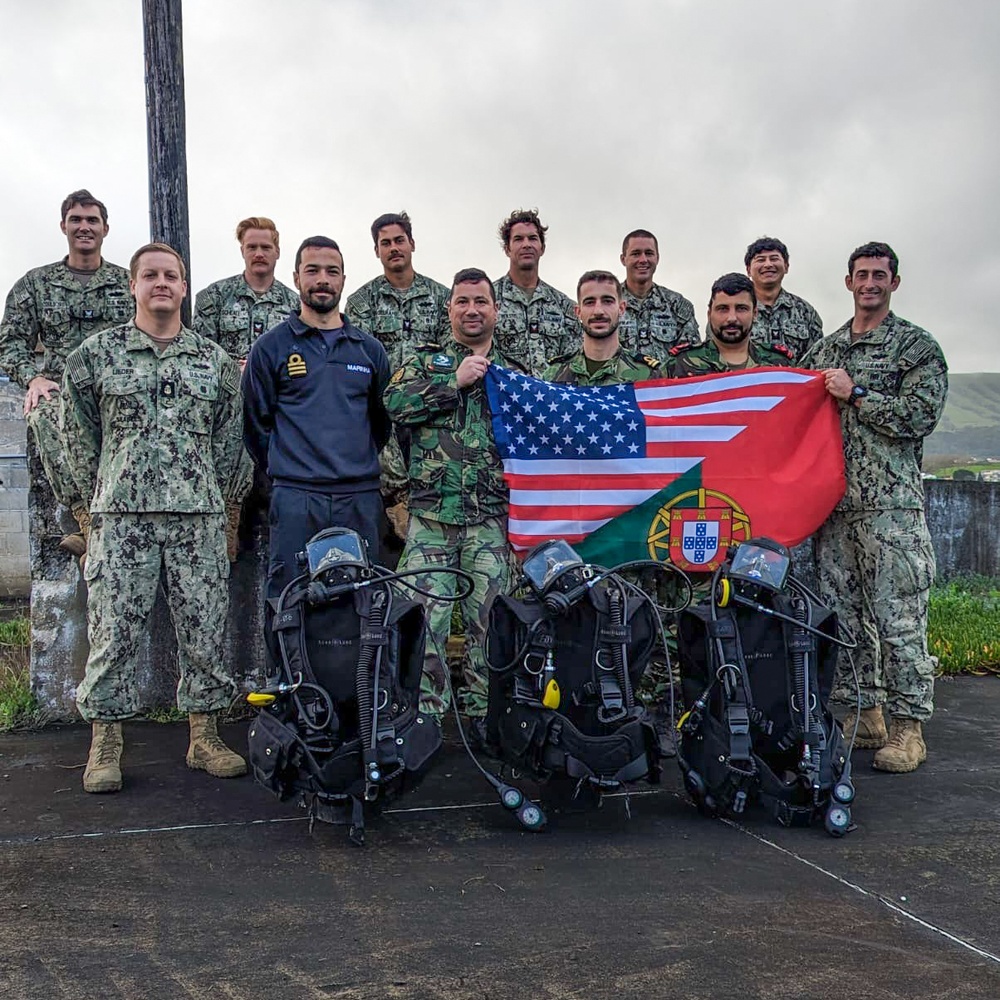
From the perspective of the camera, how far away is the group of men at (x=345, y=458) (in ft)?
14.6

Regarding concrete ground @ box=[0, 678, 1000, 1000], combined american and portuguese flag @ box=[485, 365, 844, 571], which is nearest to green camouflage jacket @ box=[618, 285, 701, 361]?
combined american and portuguese flag @ box=[485, 365, 844, 571]

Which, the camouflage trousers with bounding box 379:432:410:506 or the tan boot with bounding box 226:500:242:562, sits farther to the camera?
the tan boot with bounding box 226:500:242:562

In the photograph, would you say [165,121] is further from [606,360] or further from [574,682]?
[574,682]

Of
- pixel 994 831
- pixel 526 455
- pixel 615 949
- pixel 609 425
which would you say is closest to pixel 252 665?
pixel 526 455

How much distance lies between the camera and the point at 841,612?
197 inches

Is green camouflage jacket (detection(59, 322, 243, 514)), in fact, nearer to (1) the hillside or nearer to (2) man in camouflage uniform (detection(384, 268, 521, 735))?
(2) man in camouflage uniform (detection(384, 268, 521, 735))

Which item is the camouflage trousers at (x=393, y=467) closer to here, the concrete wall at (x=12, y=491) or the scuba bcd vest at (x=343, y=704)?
the scuba bcd vest at (x=343, y=704)

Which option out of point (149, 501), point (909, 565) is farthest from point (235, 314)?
point (909, 565)

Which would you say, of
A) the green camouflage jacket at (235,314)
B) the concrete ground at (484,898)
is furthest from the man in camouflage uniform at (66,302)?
the concrete ground at (484,898)

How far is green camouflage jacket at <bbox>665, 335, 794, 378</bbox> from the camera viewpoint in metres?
5.36

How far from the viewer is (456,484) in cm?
471

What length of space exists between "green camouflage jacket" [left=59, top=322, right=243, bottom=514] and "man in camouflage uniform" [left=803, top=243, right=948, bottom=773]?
9.84 ft

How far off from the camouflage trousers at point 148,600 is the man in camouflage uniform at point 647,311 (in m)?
3.44

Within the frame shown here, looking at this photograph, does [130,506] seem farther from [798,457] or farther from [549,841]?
[798,457]
